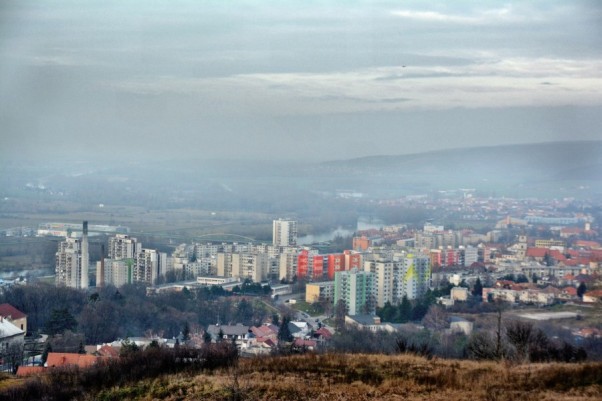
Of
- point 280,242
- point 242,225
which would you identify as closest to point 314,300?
point 280,242

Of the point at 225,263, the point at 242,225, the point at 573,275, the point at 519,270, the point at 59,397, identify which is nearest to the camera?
the point at 59,397

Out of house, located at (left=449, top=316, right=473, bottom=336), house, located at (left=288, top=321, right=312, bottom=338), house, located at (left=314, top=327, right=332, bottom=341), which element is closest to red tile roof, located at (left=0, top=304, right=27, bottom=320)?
house, located at (left=288, top=321, right=312, bottom=338)

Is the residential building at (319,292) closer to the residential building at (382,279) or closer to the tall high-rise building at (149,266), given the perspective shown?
the residential building at (382,279)

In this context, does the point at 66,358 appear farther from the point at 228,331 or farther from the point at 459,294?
the point at 459,294

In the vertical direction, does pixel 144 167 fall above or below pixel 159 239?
above

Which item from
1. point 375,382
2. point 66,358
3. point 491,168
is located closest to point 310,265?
point 66,358

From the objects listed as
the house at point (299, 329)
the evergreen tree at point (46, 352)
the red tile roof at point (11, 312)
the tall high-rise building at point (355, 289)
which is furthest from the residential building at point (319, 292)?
the evergreen tree at point (46, 352)

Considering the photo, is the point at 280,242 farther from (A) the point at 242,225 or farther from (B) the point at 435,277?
(B) the point at 435,277
